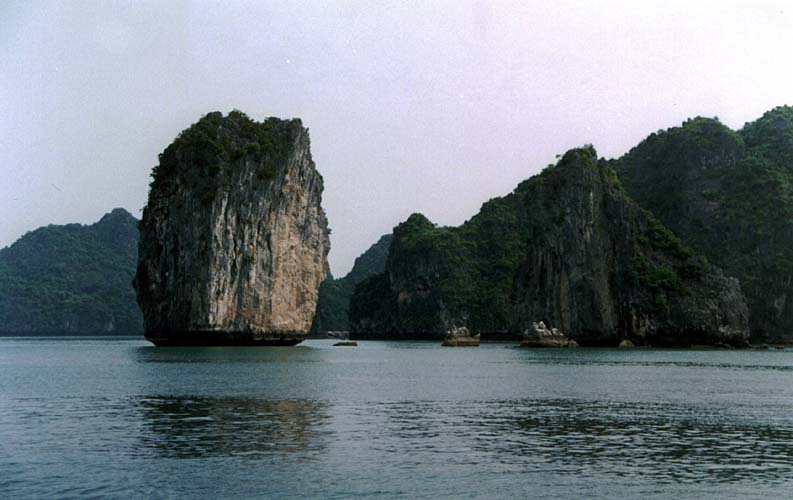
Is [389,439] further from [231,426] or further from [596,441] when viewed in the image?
[596,441]

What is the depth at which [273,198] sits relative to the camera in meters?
107

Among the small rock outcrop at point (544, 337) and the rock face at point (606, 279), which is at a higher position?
the rock face at point (606, 279)

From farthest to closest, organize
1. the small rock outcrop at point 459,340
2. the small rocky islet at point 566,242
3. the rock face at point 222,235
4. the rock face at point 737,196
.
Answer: the rock face at point 737,196 < the small rock outcrop at point 459,340 < the small rocky islet at point 566,242 < the rock face at point 222,235

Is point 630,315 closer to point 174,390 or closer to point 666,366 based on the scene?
point 666,366

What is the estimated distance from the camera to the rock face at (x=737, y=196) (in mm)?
154750

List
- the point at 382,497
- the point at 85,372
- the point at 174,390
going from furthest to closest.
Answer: the point at 85,372 → the point at 174,390 → the point at 382,497

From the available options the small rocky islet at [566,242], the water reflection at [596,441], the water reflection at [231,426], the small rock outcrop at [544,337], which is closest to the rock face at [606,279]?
the small rocky islet at [566,242]

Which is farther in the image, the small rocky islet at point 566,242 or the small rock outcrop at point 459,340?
the small rock outcrop at point 459,340

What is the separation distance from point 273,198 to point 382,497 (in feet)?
298

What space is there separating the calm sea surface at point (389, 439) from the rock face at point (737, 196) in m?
112

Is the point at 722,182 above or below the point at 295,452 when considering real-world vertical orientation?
above

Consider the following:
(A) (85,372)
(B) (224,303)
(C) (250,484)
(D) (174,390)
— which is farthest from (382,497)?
(B) (224,303)

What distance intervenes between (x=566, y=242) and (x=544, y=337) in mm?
15740

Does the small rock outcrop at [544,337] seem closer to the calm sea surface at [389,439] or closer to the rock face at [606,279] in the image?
the rock face at [606,279]
